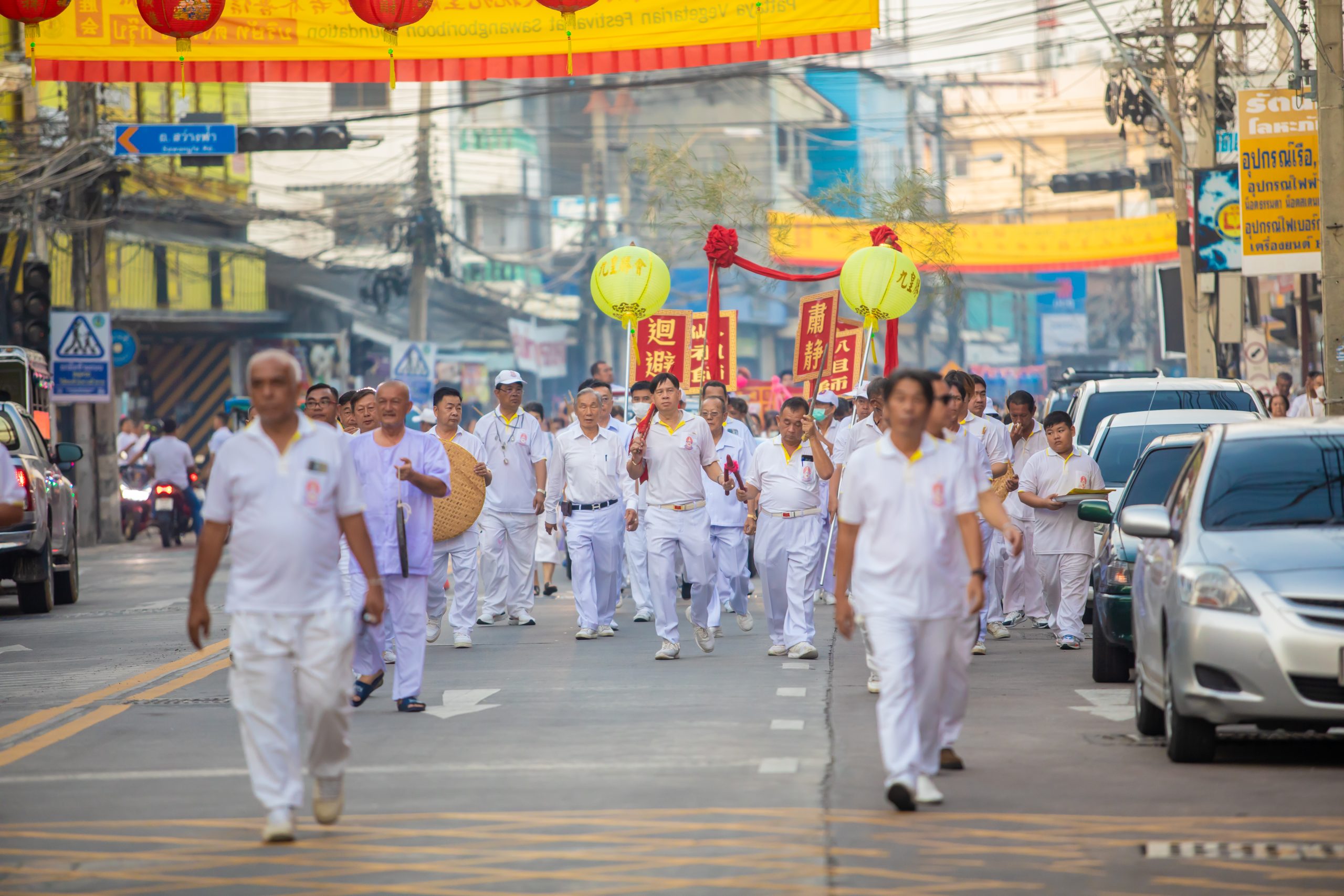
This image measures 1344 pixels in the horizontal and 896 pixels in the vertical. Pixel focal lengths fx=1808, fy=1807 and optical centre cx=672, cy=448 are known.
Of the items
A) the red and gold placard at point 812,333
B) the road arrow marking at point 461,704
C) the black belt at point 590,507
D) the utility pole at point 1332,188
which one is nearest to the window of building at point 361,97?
the red and gold placard at point 812,333

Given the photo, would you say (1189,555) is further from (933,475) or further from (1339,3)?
(1339,3)

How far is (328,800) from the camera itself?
6.96 meters

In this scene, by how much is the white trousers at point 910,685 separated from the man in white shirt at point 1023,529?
22.8 ft

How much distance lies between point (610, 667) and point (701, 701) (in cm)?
197

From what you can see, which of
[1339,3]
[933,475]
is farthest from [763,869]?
[1339,3]

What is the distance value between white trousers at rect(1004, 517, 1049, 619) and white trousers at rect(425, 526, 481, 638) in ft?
14.0

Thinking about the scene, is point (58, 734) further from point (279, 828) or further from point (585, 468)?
point (585, 468)

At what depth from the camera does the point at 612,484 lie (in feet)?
50.9

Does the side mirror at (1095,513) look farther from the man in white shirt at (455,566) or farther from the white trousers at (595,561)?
the white trousers at (595,561)

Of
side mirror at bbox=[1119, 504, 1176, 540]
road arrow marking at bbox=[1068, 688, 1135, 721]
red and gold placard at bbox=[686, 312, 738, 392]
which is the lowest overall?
road arrow marking at bbox=[1068, 688, 1135, 721]

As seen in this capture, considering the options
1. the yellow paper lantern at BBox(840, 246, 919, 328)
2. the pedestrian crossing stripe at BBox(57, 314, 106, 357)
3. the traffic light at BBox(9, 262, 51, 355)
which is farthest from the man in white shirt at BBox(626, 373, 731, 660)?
the traffic light at BBox(9, 262, 51, 355)

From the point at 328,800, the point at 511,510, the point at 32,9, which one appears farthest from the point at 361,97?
the point at 328,800

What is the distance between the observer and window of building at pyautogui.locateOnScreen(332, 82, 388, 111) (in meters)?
54.4

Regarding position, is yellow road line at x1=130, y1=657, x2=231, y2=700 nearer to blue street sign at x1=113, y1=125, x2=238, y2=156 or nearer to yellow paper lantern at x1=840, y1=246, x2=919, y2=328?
yellow paper lantern at x1=840, y1=246, x2=919, y2=328
